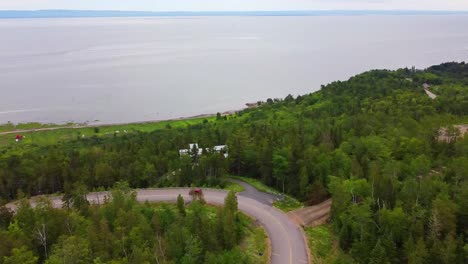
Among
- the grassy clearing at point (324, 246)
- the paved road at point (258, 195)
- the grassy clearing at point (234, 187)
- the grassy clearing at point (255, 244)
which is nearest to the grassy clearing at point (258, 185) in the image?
the paved road at point (258, 195)

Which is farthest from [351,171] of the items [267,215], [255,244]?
[255,244]

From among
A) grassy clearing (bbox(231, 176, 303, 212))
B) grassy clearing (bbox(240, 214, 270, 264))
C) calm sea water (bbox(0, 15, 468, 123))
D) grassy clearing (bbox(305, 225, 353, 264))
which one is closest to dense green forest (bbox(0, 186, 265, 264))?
grassy clearing (bbox(240, 214, 270, 264))

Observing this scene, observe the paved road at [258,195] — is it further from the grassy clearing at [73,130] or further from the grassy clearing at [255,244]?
the grassy clearing at [73,130]

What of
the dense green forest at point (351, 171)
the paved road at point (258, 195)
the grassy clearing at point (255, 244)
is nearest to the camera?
the grassy clearing at point (255, 244)

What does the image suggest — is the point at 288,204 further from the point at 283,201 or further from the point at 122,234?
the point at 122,234

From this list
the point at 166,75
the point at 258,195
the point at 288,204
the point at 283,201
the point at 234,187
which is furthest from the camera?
the point at 166,75
